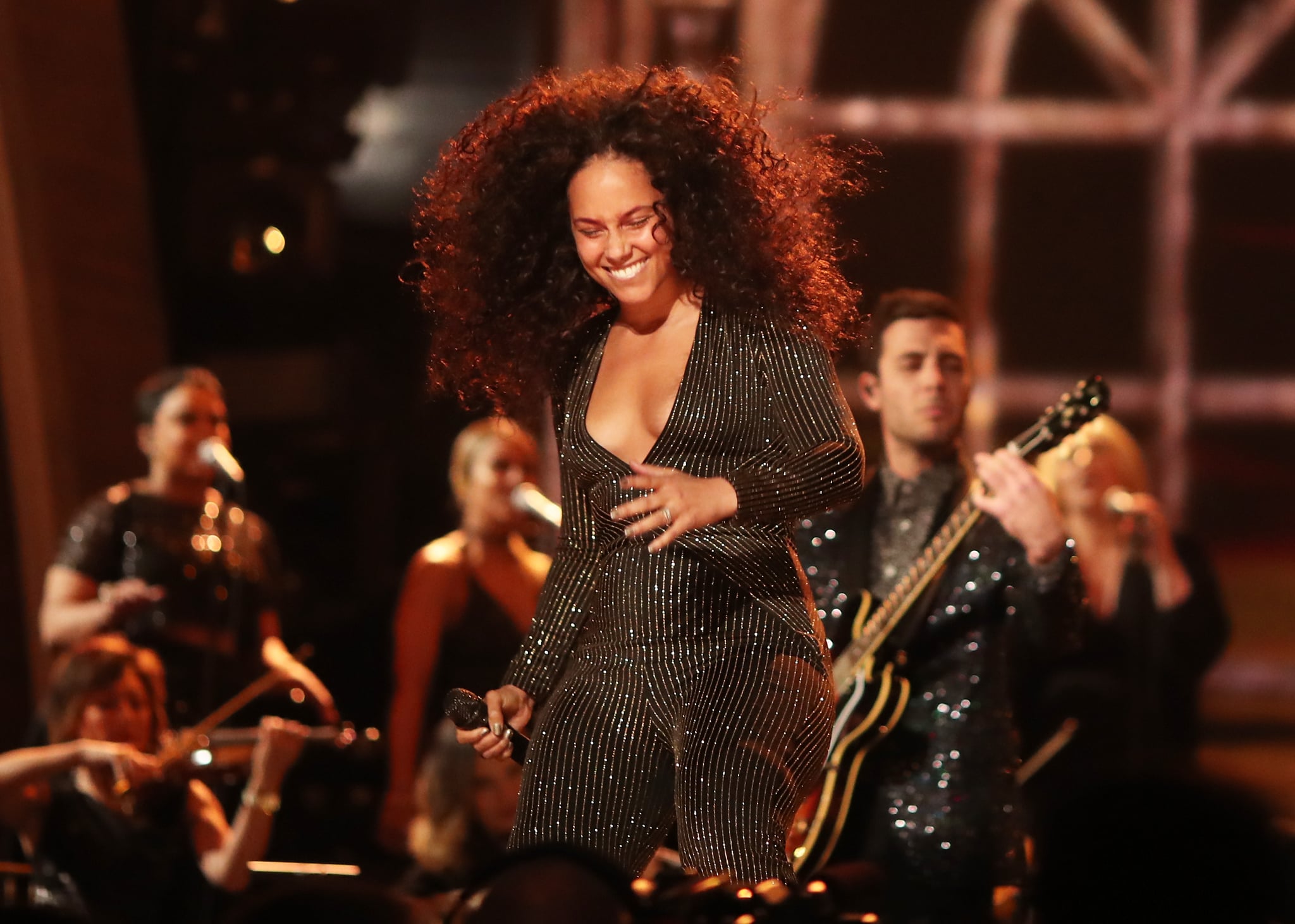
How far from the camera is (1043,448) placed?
381cm

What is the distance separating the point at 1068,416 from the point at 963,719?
0.70m

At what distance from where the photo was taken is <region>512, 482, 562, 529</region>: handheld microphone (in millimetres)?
5145

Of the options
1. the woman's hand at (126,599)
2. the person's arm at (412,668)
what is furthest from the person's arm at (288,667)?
the woman's hand at (126,599)

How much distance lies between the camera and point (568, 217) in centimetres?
293

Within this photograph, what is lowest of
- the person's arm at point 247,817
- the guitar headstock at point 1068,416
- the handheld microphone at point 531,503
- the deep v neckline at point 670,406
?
the person's arm at point 247,817

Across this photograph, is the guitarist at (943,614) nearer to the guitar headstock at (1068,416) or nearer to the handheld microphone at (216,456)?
the guitar headstock at (1068,416)

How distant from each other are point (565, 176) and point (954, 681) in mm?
1499

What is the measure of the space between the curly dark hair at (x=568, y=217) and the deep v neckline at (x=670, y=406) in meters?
0.07

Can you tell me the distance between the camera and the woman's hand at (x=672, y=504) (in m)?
2.31

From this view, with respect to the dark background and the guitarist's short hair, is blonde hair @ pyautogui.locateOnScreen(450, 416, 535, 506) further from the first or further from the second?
the guitarist's short hair

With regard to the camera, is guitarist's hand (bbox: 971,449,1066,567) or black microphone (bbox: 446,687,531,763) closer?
black microphone (bbox: 446,687,531,763)

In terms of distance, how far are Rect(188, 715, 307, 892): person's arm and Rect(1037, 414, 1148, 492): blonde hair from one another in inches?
95.3

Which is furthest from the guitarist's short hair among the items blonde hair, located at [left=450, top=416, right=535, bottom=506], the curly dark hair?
blonde hair, located at [left=450, top=416, right=535, bottom=506]

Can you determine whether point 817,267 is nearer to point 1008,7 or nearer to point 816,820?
point 816,820
